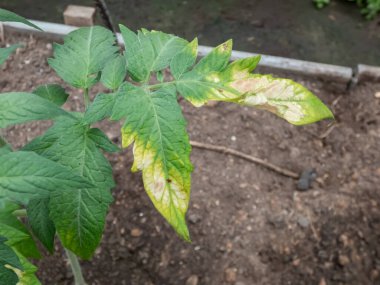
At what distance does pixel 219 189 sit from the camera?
2078 mm

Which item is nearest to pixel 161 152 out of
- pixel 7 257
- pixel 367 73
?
pixel 7 257

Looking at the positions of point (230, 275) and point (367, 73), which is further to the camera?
point (367, 73)

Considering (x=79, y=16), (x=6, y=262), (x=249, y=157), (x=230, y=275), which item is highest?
(x=6, y=262)

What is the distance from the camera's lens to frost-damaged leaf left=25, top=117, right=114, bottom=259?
3.20 feet

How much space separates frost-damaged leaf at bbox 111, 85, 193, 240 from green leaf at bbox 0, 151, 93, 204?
0.14 meters

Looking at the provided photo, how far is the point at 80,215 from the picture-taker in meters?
0.98

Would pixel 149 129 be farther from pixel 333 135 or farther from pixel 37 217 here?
pixel 333 135

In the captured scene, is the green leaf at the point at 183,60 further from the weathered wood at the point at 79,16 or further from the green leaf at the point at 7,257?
the weathered wood at the point at 79,16

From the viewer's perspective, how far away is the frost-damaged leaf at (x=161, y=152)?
2.91ft

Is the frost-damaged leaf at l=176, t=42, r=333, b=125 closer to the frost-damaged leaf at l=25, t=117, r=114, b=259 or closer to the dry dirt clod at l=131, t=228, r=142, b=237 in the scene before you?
the frost-damaged leaf at l=25, t=117, r=114, b=259

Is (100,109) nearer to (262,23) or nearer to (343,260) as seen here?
(343,260)

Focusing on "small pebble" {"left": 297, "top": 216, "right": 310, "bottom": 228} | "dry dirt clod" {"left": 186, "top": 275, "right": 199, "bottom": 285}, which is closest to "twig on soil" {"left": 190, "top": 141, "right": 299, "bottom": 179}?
"small pebble" {"left": 297, "top": 216, "right": 310, "bottom": 228}

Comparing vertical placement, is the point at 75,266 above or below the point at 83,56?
below

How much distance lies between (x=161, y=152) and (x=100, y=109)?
0.54ft
